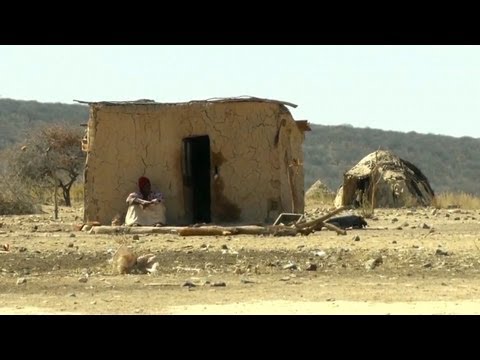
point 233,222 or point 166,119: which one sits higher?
point 166,119

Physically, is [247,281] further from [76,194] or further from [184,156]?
[76,194]

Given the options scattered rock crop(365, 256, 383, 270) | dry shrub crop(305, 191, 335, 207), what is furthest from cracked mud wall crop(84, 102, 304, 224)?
dry shrub crop(305, 191, 335, 207)

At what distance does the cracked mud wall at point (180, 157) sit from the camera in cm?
2122

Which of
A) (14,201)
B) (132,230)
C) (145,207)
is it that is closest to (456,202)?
(14,201)

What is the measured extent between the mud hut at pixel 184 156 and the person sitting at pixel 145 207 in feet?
1.23

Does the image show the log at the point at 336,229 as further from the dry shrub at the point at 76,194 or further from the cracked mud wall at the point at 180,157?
the dry shrub at the point at 76,194

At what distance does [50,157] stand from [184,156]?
12837 mm

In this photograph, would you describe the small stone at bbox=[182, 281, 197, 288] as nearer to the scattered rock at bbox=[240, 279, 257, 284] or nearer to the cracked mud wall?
the scattered rock at bbox=[240, 279, 257, 284]

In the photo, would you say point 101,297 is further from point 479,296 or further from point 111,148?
point 111,148
